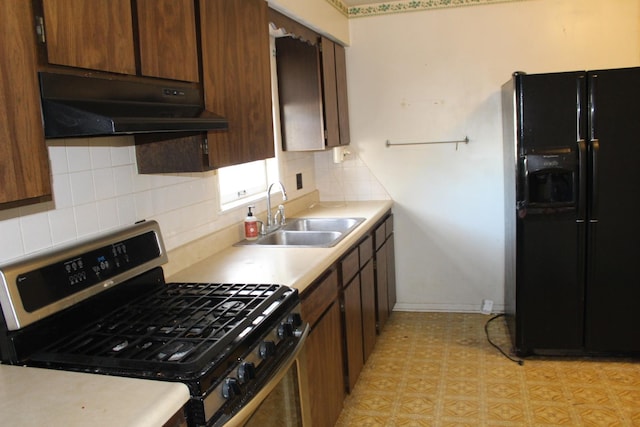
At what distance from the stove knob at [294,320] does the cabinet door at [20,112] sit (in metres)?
0.92

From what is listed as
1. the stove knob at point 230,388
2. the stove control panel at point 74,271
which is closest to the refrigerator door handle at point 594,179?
the stove control panel at point 74,271

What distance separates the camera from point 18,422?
1.17 metres

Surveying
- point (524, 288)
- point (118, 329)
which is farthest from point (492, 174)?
point (118, 329)

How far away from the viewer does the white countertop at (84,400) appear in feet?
3.81

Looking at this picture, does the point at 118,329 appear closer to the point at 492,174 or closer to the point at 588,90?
the point at 588,90

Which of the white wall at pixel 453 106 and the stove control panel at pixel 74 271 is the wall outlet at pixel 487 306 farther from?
the stove control panel at pixel 74 271

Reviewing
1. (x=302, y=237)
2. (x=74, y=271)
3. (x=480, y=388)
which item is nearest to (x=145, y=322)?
(x=74, y=271)

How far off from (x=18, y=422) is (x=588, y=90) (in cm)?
307

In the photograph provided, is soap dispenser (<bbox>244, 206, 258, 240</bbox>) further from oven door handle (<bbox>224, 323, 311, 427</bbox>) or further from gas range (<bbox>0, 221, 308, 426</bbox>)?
oven door handle (<bbox>224, 323, 311, 427</bbox>)

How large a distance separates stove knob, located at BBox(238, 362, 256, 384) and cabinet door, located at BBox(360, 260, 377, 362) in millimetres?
1611

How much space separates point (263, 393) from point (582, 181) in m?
2.36

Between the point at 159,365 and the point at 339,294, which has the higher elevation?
the point at 159,365

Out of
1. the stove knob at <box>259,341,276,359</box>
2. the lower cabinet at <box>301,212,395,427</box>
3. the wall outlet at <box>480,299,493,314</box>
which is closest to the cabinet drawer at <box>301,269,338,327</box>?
the lower cabinet at <box>301,212,395,427</box>

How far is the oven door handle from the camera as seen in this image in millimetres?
1440
